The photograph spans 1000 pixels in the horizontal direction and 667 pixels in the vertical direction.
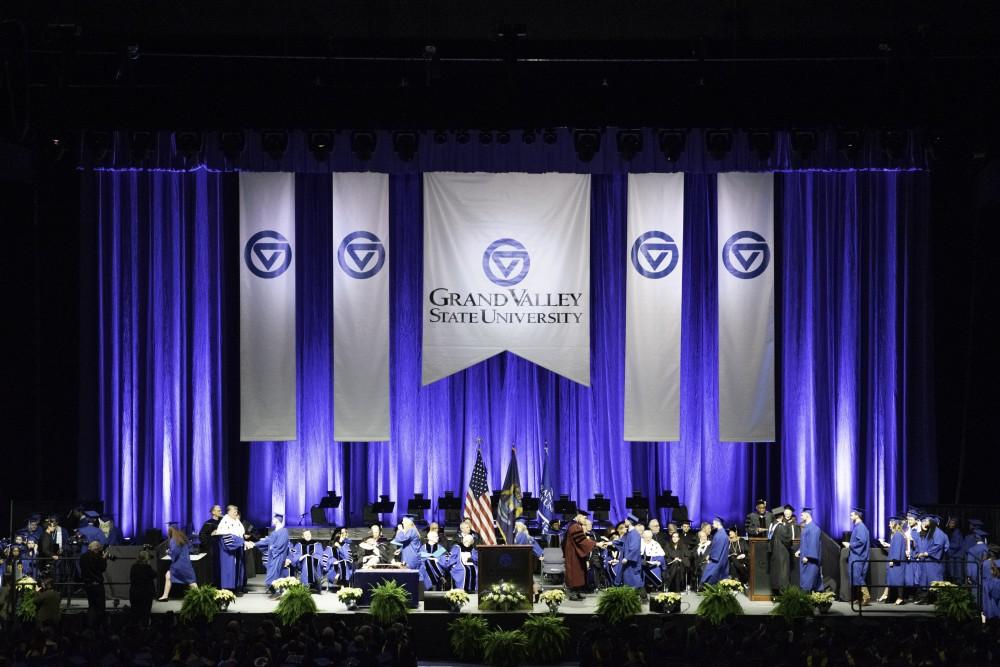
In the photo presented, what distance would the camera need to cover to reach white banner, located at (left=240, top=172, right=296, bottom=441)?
74.8 feet

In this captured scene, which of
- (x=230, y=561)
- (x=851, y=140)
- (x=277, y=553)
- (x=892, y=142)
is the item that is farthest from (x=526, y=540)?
(x=892, y=142)

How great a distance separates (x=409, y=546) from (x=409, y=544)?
0.17 ft

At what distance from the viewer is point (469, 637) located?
17.7m

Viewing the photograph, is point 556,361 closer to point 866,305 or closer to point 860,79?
point 866,305

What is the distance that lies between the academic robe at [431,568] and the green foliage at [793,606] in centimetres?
505

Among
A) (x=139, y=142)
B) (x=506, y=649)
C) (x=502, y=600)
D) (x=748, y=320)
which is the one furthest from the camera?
Result: (x=748, y=320)

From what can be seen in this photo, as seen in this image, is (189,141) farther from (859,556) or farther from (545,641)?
(859,556)

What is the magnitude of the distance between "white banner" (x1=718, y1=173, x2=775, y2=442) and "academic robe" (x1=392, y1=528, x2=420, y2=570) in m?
6.06

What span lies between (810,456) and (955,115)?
804 cm

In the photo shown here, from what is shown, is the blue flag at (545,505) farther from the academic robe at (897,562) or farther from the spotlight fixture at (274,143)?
the spotlight fixture at (274,143)

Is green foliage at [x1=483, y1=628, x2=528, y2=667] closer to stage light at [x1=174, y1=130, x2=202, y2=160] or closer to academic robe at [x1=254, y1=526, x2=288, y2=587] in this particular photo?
academic robe at [x1=254, y1=526, x2=288, y2=587]

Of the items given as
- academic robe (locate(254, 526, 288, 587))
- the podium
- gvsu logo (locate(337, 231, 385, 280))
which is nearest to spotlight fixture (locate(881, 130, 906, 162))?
the podium

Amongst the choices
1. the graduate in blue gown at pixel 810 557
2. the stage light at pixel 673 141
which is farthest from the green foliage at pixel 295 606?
the stage light at pixel 673 141

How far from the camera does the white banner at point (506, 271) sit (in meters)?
22.9
